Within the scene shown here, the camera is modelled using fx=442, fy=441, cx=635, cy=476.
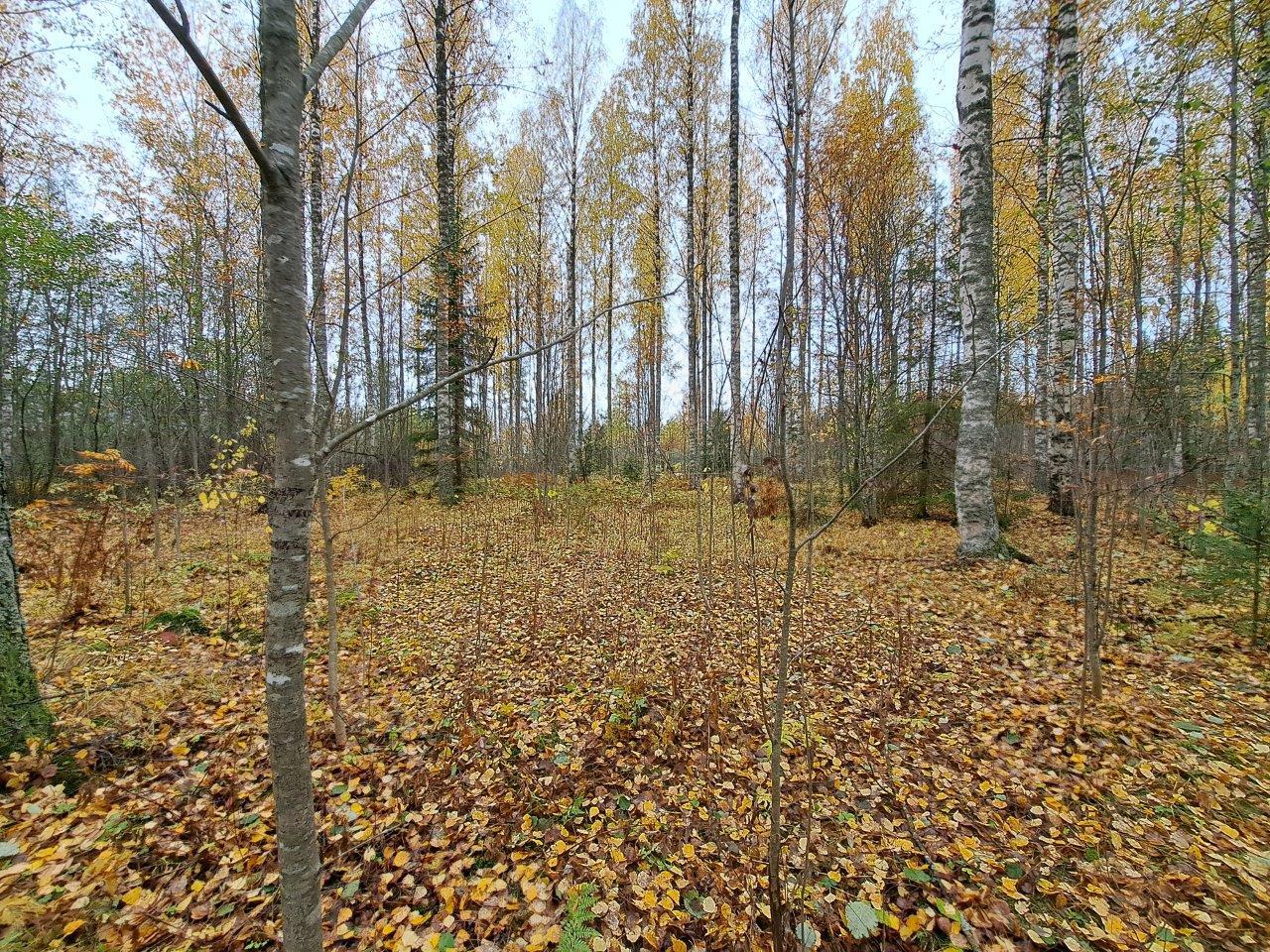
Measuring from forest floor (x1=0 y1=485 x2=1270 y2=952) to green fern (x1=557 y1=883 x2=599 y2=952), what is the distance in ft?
0.04

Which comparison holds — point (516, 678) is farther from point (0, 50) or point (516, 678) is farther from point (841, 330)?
point (0, 50)

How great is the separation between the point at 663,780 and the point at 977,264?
22.5 feet

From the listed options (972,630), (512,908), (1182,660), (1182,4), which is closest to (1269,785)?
(1182,660)

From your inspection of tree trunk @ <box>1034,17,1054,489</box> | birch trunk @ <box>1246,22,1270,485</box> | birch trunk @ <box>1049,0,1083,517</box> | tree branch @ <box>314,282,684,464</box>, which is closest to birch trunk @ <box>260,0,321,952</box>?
tree branch @ <box>314,282,684,464</box>

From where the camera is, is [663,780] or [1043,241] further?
[1043,241]

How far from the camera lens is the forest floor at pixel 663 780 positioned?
1849 mm

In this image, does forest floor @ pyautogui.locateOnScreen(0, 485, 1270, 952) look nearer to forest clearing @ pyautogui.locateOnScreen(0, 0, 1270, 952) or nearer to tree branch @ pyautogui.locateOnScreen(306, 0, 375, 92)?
forest clearing @ pyautogui.locateOnScreen(0, 0, 1270, 952)

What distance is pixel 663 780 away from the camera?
2.66 metres

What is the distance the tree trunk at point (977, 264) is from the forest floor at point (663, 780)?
1.18 metres

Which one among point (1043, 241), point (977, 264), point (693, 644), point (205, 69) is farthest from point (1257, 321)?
point (205, 69)

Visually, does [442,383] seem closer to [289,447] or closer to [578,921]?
[289,447]

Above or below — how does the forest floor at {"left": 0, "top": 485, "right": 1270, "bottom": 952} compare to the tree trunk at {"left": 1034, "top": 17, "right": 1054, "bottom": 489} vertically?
below

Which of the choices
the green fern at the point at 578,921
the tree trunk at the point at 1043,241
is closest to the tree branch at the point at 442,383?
the green fern at the point at 578,921

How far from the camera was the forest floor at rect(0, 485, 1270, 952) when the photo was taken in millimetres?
1849
